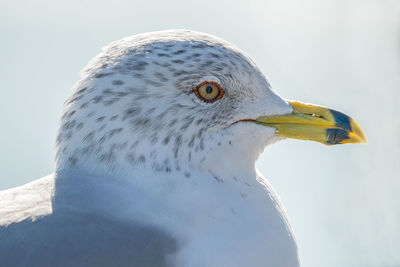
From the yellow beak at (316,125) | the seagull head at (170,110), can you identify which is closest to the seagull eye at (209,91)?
the seagull head at (170,110)

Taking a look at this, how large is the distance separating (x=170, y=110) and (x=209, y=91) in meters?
0.14

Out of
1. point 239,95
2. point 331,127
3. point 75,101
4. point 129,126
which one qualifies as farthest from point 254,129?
point 75,101

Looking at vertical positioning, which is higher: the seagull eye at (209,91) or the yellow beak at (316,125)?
the seagull eye at (209,91)

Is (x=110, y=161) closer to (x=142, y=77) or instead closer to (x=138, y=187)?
(x=138, y=187)

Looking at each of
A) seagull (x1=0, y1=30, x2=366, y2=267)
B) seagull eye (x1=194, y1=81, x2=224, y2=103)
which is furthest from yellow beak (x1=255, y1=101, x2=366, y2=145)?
seagull eye (x1=194, y1=81, x2=224, y2=103)

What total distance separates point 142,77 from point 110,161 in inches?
10.7

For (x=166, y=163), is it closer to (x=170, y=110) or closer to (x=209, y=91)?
(x=170, y=110)

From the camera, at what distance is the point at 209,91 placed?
86.0 inches

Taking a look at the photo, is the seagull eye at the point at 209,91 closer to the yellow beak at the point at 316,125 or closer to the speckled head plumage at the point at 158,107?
the speckled head plumage at the point at 158,107

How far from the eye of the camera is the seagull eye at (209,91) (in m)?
2.18

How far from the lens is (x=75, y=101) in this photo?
7.11 ft

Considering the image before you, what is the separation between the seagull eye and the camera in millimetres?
2178

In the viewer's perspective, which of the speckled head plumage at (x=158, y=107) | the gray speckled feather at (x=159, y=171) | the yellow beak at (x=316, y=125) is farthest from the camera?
the yellow beak at (x=316, y=125)

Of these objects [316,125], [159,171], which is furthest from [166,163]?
[316,125]
